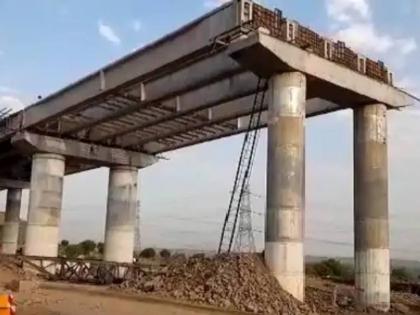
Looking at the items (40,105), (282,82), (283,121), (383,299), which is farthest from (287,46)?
(40,105)

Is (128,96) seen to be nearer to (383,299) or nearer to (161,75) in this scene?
(161,75)

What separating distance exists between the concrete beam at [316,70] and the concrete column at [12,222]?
40940mm

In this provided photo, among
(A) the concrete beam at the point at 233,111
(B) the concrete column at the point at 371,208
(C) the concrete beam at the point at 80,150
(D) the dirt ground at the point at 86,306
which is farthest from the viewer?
(C) the concrete beam at the point at 80,150

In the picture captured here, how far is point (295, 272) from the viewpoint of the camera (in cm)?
1923

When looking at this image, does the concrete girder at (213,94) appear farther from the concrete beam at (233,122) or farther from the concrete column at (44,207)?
the concrete column at (44,207)

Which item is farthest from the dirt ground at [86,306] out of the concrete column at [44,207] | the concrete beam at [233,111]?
the concrete column at [44,207]

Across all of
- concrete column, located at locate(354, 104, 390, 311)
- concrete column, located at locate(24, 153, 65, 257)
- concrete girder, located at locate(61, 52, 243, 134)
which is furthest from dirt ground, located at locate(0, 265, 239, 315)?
concrete column, located at locate(24, 153, 65, 257)

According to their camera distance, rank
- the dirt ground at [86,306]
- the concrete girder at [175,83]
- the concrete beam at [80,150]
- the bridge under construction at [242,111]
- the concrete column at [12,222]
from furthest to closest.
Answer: the concrete column at [12,222] → the concrete beam at [80,150] → the concrete girder at [175,83] → the bridge under construction at [242,111] → the dirt ground at [86,306]

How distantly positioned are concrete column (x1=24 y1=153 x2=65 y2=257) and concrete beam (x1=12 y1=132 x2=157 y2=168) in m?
0.59

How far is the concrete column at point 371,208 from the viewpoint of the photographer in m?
22.7

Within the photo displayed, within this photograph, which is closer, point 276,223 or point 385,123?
point 276,223

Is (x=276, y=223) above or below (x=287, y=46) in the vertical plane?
below

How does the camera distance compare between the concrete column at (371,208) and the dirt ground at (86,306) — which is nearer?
the dirt ground at (86,306)

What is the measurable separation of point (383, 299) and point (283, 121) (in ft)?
27.8
